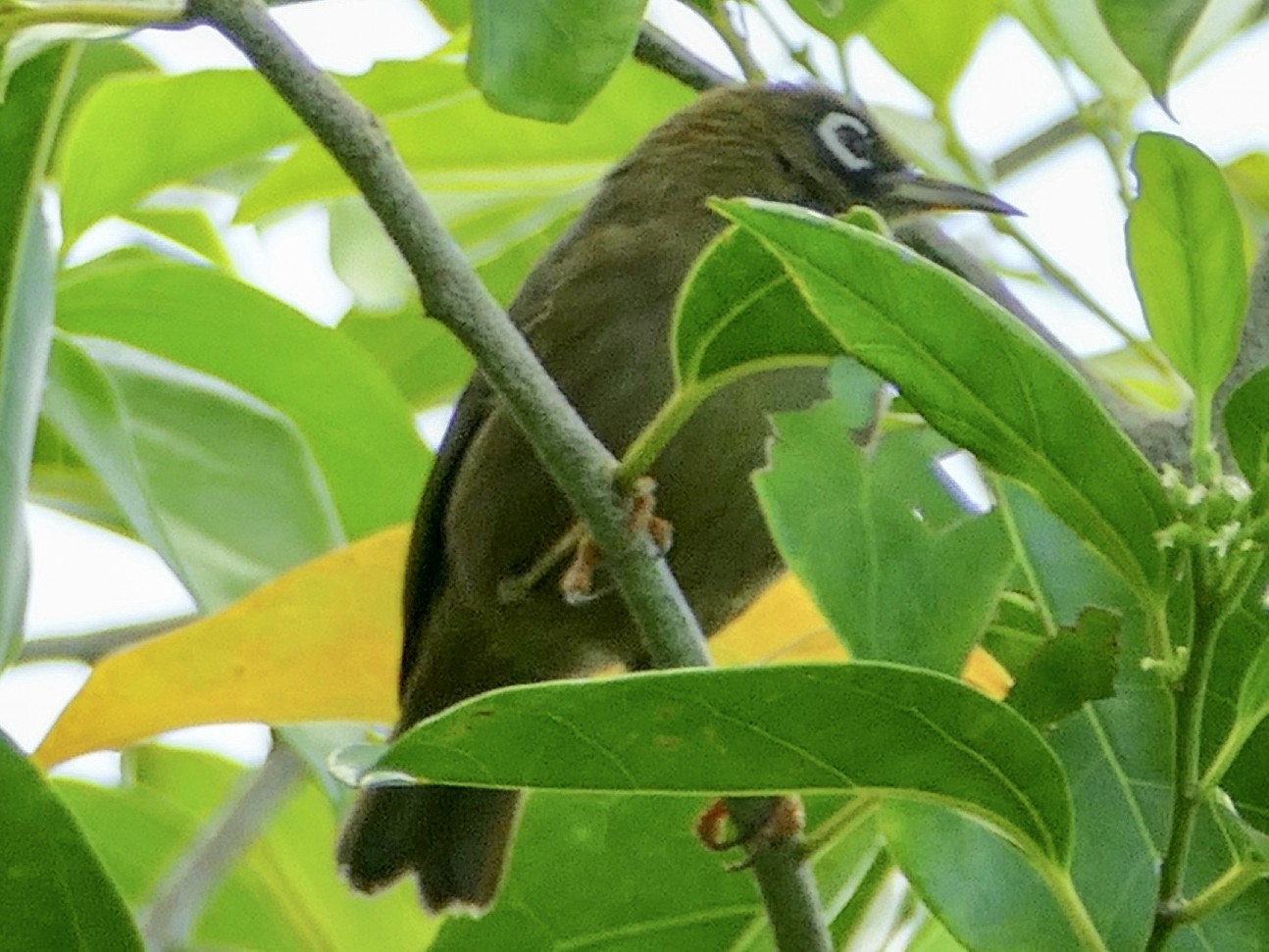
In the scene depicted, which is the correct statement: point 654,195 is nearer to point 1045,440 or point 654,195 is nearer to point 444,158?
point 444,158

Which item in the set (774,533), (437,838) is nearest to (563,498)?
(437,838)

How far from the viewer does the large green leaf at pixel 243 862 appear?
258 centimetres

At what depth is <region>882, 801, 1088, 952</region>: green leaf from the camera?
149 cm

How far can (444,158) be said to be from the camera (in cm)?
277

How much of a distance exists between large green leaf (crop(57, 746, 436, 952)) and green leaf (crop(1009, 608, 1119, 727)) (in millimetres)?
1393

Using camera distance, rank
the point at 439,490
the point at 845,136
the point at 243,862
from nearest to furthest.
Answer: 1. the point at 243,862
2. the point at 439,490
3. the point at 845,136

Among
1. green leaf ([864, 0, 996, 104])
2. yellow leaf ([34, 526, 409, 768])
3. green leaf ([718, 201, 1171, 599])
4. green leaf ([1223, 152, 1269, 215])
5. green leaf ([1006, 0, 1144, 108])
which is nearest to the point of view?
green leaf ([718, 201, 1171, 599])

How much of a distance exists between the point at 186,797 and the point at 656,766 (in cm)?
201

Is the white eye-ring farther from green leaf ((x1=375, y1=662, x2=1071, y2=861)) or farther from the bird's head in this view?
green leaf ((x1=375, y1=662, x2=1071, y2=861))

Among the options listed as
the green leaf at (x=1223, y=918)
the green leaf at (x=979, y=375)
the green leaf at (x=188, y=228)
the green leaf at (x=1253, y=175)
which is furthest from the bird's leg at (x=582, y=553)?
the green leaf at (x=1253, y=175)

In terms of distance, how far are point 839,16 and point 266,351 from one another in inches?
30.2

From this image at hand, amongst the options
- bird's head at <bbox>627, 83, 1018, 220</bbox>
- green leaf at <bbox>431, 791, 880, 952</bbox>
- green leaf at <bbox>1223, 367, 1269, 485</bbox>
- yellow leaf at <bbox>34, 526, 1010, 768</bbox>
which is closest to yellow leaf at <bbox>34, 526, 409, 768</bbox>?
yellow leaf at <bbox>34, 526, 1010, 768</bbox>

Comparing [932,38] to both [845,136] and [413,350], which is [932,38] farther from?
[845,136]

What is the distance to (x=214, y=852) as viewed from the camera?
8.14ft
